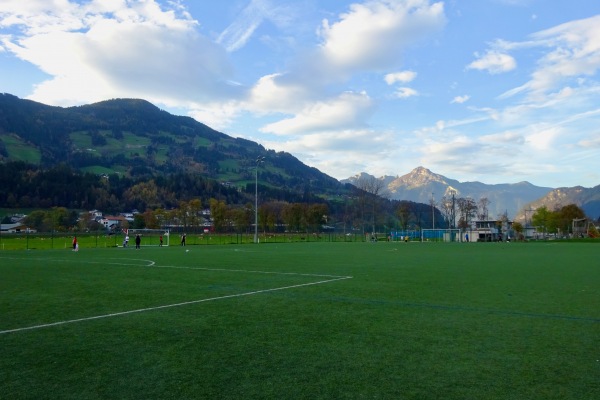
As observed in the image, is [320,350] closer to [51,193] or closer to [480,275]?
[480,275]

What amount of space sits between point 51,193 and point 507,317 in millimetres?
152242

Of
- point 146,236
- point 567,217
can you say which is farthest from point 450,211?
point 146,236

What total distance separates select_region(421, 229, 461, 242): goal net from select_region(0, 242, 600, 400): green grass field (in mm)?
74647

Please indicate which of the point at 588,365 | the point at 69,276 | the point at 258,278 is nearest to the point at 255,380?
the point at 588,365

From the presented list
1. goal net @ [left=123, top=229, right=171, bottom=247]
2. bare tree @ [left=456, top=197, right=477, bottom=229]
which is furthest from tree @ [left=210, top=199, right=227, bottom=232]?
bare tree @ [left=456, top=197, right=477, bottom=229]

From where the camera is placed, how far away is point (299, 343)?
6.64 metres

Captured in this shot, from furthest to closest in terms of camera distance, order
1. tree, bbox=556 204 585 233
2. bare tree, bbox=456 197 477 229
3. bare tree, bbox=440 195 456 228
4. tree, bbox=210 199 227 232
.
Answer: bare tree, bbox=456 197 477 229 → bare tree, bbox=440 195 456 228 → tree, bbox=556 204 585 233 → tree, bbox=210 199 227 232

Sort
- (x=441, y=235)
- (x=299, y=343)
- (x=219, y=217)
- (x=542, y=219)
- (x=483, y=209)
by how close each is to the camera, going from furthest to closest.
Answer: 1. (x=483, y=209)
2. (x=542, y=219)
3. (x=441, y=235)
4. (x=219, y=217)
5. (x=299, y=343)

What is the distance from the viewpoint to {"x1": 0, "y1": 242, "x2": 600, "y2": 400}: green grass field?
483 cm

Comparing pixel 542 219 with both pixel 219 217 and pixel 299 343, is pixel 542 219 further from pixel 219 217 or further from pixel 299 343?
pixel 299 343

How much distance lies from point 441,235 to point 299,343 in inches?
3734

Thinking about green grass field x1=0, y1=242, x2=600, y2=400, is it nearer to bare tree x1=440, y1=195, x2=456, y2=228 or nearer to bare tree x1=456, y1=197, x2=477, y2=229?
bare tree x1=440, y1=195, x2=456, y2=228

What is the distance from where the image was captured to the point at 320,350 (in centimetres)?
626

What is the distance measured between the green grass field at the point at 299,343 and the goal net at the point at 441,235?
245ft
